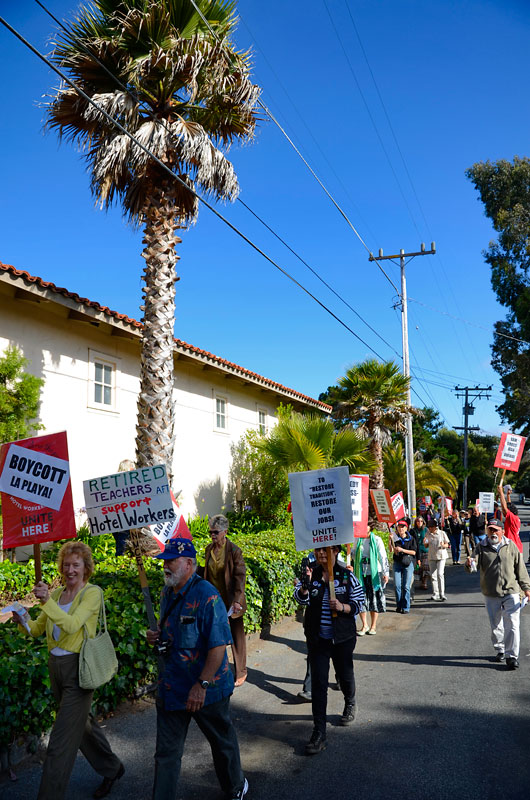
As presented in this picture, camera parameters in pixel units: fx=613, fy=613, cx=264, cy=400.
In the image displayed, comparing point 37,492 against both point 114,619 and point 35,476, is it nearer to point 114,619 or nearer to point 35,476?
point 35,476

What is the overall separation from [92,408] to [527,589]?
8.77m

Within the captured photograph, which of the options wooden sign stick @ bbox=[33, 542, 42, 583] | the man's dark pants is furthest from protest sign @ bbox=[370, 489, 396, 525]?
the man's dark pants

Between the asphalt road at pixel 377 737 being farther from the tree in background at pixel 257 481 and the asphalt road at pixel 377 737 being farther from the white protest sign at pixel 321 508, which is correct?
the tree in background at pixel 257 481

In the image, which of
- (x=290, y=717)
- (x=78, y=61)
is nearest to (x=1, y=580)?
(x=290, y=717)

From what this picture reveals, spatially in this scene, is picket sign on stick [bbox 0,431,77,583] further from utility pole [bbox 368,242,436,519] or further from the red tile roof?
utility pole [bbox 368,242,436,519]

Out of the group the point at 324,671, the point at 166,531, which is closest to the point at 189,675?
the point at 324,671

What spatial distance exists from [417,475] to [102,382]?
22224mm

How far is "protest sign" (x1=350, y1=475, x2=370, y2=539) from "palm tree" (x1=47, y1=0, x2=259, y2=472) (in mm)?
3186

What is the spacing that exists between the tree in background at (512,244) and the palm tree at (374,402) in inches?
261

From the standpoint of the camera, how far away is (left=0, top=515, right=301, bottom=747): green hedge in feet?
15.5

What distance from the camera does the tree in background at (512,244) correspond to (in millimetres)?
25109

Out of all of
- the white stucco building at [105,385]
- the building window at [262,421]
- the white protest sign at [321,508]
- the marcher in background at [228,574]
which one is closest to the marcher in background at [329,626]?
the white protest sign at [321,508]

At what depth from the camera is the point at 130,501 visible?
5.40m

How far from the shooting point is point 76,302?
11.0 m
